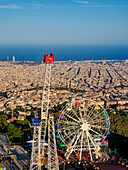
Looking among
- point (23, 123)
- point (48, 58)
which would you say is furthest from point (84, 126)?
point (23, 123)

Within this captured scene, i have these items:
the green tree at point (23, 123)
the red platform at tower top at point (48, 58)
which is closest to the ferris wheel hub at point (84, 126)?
the red platform at tower top at point (48, 58)

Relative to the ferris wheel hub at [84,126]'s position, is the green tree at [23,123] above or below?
below

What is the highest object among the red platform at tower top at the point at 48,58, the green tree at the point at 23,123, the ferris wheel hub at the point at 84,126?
the red platform at tower top at the point at 48,58

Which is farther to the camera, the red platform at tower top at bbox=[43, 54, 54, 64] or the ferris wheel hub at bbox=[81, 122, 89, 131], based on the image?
the ferris wheel hub at bbox=[81, 122, 89, 131]

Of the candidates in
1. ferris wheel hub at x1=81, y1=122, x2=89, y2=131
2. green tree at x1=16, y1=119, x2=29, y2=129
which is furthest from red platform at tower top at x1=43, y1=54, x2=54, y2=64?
green tree at x1=16, y1=119, x2=29, y2=129

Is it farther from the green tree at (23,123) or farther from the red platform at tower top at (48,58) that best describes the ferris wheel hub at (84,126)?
the green tree at (23,123)

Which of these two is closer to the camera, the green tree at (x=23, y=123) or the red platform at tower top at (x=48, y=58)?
the red platform at tower top at (x=48, y=58)

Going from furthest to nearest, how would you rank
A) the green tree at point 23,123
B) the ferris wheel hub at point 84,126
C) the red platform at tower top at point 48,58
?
1. the green tree at point 23,123
2. the ferris wheel hub at point 84,126
3. the red platform at tower top at point 48,58

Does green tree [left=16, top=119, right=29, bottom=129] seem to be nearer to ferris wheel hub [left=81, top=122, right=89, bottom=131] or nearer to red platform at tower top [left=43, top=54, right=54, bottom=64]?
ferris wheel hub [left=81, top=122, right=89, bottom=131]

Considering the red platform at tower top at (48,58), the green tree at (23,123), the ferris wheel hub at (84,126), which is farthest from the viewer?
the green tree at (23,123)

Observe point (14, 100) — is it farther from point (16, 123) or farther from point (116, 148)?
point (116, 148)

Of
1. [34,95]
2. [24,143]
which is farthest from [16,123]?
[34,95]

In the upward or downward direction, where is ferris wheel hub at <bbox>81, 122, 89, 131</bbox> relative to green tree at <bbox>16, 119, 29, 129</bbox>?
upward
